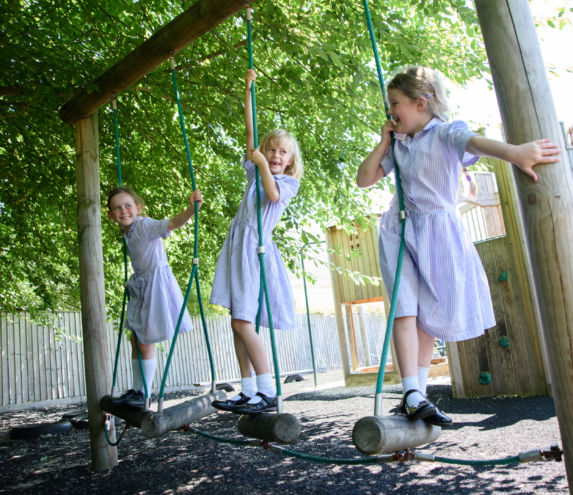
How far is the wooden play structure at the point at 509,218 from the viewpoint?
5.99ft

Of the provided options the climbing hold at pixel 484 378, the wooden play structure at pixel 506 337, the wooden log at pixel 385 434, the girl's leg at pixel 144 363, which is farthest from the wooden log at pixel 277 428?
the climbing hold at pixel 484 378

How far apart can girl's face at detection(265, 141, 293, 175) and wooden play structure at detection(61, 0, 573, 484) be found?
2.88ft

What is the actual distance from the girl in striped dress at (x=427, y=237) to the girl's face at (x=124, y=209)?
214cm

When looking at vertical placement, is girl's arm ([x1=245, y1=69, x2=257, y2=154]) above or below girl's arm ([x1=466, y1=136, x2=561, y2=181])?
above

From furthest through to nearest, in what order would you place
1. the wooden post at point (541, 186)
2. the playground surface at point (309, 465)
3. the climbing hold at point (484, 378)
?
the climbing hold at point (484, 378) → the playground surface at point (309, 465) → the wooden post at point (541, 186)

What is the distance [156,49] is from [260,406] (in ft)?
8.29

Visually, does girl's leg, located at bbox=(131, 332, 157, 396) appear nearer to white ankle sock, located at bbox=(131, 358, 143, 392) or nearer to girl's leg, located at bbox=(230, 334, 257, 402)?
white ankle sock, located at bbox=(131, 358, 143, 392)

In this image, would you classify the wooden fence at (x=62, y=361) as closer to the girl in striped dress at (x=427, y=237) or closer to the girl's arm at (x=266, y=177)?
the girl's arm at (x=266, y=177)

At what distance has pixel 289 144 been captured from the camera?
10.2ft

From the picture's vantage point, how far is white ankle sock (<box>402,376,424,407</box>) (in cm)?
207

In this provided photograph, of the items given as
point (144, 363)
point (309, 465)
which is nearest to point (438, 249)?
point (144, 363)

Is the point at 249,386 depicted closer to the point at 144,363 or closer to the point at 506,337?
the point at 144,363

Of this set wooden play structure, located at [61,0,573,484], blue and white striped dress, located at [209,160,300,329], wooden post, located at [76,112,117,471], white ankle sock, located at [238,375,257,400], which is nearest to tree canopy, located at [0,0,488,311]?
wooden post, located at [76,112,117,471]

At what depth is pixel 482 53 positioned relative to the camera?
5305mm
